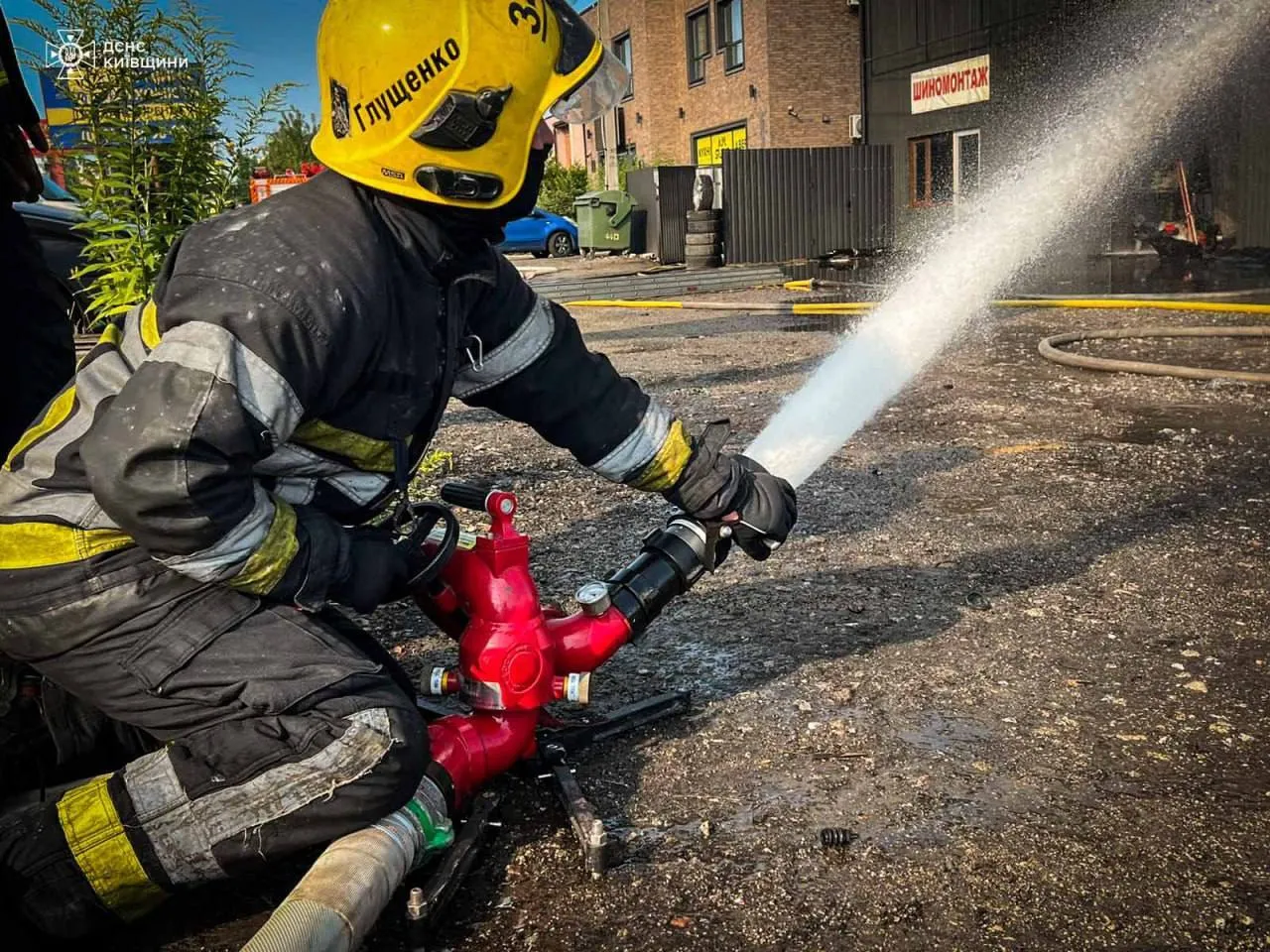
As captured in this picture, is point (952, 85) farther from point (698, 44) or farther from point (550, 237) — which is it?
point (698, 44)

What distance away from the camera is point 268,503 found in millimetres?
2068

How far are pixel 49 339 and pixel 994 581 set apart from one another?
3.16 meters

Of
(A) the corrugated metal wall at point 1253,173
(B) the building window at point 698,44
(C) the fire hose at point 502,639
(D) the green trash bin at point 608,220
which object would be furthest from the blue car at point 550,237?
(C) the fire hose at point 502,639

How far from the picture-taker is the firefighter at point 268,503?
1947mm

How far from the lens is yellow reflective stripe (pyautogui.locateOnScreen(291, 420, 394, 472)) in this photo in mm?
2170

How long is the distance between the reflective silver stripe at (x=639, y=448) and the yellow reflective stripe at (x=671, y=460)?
0.01 metres

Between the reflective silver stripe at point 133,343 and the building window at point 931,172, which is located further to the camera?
the building window at point 931,172

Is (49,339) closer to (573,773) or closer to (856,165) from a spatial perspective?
(573,773)

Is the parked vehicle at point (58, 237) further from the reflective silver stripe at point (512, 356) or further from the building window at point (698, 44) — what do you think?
the building window at point (698, 44)

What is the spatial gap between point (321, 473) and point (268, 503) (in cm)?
21

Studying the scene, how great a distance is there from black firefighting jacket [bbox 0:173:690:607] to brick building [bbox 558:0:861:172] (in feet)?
78.2

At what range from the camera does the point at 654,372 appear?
8438 millimetres

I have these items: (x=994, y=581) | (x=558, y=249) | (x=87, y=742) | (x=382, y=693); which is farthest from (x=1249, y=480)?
(x=558, y=249)

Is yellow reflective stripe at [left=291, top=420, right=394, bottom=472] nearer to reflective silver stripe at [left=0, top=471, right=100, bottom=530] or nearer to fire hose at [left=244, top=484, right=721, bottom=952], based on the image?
fire hose at [left=244, top=484, right=721, bottom=952]
